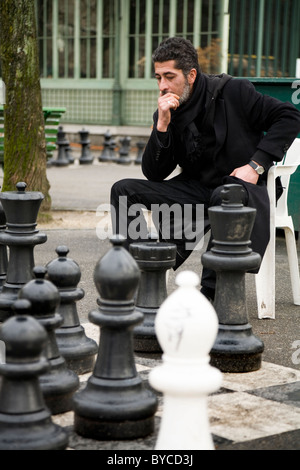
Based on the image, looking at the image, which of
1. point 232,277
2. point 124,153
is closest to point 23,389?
point 232,277

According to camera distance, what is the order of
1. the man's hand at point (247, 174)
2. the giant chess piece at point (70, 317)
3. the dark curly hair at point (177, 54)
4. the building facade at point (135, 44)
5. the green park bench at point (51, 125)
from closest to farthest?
1. the giant chess piece at point (70, 317)
2. the man's hand at point (247, 174)
3. the dark curly hair at point (177, 54)
4. the green park bench at point (51, 125)
5. the building facade at point (135, 44)

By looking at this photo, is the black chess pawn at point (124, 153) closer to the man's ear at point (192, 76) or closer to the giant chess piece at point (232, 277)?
the man's ear at point (192, 76)

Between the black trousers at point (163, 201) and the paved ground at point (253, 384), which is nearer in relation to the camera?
the paved ground at point (253, 384)

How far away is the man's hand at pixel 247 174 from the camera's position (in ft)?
14.0

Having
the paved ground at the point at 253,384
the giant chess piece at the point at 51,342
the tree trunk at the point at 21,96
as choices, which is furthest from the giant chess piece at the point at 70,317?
the tree trunk at the point at 21,96

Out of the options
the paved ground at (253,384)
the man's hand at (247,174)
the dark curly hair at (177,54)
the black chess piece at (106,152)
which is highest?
the dark curly hair at (177,54)

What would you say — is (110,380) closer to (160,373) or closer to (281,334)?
(160,373)

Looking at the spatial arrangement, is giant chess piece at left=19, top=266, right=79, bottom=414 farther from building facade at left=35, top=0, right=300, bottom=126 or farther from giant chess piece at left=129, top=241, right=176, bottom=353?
building facade at left=35, top=0, right=300, bottom=126

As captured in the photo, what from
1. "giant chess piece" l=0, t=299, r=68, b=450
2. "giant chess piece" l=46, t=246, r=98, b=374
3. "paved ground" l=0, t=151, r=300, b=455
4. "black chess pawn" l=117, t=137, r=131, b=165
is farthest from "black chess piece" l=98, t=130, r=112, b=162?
"giant chess piece" l=0, t=299, r=68, b=450

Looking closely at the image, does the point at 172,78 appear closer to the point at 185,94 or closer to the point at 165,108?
the point at 185,94

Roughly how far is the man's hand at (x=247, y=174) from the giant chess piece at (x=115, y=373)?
1694 mm

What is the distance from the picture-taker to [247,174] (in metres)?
4.26

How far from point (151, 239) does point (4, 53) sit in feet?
14.9
